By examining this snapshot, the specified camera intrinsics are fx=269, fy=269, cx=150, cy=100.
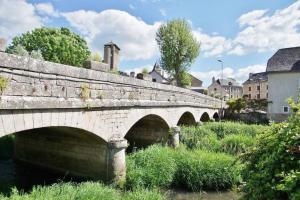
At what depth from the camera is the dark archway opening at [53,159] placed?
8045 millimetres

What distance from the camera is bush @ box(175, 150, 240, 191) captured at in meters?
8.69

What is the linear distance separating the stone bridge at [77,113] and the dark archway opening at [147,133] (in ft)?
0.17

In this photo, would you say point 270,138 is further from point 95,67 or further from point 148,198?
point 95,67

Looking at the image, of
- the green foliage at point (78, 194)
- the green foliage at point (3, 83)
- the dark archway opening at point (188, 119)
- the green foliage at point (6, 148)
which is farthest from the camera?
the dark archway opening at point (188, 119)

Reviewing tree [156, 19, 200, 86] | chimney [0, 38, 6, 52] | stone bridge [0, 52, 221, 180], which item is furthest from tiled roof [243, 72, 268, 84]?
chimney [0, 38, 6, 52]

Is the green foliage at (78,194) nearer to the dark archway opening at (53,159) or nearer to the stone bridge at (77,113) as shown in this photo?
the dark archway opening at (53,159)

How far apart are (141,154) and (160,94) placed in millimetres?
2927

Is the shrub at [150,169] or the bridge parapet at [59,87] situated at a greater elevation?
the bridge parapet at [59,87]

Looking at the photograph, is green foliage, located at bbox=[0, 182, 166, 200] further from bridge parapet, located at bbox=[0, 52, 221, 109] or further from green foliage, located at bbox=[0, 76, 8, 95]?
green foliage, located at bbox=[0, 76, 8, 95]

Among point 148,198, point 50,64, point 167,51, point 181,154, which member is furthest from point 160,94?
point 167,51

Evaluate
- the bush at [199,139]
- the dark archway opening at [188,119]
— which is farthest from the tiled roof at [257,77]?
the bush at [199,139]

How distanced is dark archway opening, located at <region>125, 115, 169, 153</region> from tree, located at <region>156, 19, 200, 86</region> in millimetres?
19731

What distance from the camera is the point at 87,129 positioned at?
6.71m

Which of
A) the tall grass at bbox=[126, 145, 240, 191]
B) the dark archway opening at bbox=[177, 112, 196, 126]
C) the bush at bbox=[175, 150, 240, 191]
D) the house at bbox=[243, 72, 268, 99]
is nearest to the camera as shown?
the tall grass at bbox=[126, 145, 240, 191]
